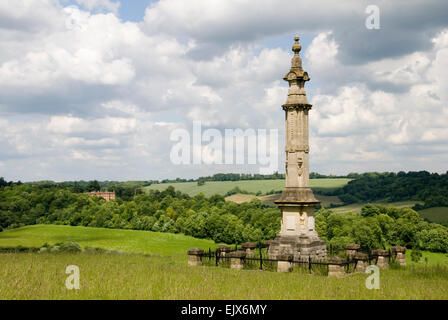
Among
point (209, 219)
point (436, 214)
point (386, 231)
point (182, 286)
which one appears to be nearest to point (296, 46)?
point (182, 286)

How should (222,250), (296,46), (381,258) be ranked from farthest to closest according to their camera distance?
1. (296,46)
2. (222,250)
3. (381,258)

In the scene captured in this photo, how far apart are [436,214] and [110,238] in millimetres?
60361

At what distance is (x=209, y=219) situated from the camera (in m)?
71.2

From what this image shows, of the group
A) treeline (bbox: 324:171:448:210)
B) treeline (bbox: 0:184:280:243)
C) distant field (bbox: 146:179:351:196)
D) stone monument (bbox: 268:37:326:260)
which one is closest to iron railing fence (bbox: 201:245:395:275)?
stone monument (bbox: 268:37:326:260)

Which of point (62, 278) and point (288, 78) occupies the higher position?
point (288, 78)

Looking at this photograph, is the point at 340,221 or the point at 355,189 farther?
the point at 355,189

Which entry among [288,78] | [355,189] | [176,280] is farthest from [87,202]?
[176,280]

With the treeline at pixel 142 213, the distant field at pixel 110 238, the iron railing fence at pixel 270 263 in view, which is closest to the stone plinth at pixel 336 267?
the iron railing fence at pixel 270 263

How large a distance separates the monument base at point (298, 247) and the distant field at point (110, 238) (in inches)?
1379

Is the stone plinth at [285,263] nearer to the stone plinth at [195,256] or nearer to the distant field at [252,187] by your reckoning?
the stone plinth at [195,256]

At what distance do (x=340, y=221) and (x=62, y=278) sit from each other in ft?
139
